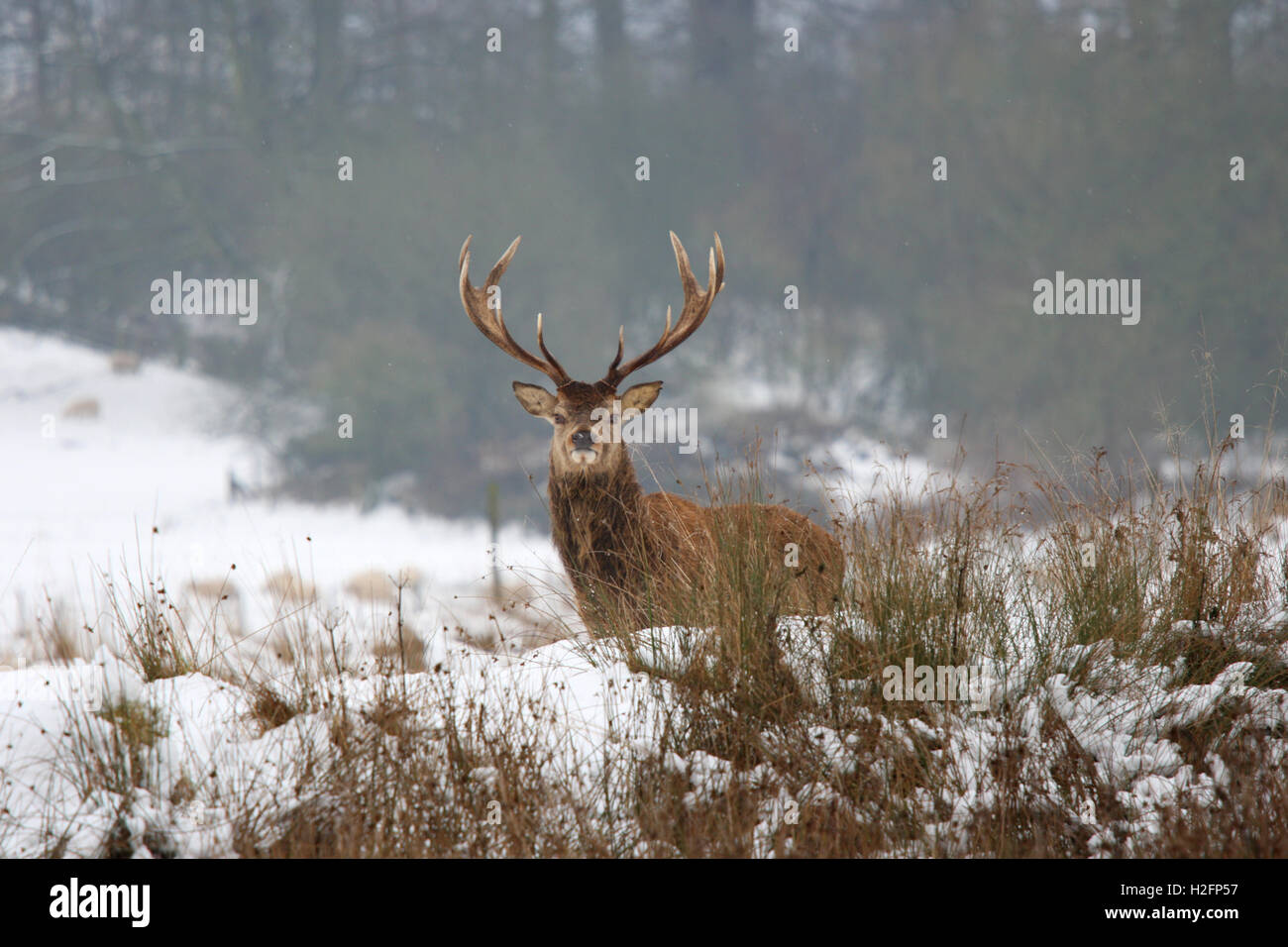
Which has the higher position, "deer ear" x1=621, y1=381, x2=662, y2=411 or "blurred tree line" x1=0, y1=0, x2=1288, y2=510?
"blurred tree line" x1=0, y1=0, x2=1288, y2=510

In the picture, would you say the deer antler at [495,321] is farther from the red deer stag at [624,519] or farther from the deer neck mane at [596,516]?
the deer neck mane at [596,516]

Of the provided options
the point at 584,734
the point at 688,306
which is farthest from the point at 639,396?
the point at 584,734

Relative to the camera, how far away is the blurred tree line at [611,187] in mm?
20188

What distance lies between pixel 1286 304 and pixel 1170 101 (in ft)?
15.3

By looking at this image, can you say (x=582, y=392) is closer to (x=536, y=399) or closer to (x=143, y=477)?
(x=536, y=399)

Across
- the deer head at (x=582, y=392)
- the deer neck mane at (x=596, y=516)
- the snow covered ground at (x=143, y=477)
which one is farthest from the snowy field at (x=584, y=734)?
the snow covered ground at (x=143, y=477)

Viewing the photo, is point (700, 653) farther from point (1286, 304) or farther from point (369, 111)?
point (369, 111)

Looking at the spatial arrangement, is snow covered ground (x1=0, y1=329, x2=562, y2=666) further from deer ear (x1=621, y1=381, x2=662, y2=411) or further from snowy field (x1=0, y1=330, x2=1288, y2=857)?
snowy field (x1=0, y1=330, x2=1288, y2=857)

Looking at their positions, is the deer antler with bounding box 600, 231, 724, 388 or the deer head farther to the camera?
the deer antler with bounding box 600, 231, 724, 388

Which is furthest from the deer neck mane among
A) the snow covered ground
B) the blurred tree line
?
the snow covered ground

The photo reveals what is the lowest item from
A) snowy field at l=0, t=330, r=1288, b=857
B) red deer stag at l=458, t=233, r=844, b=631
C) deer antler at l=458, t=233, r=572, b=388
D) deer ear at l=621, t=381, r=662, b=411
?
snowy field at l=0, t=330, r=1288, b=857

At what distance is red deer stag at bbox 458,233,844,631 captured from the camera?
170 inches

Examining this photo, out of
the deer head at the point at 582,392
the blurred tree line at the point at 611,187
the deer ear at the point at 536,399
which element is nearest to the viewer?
the deer head at the point at 582,392

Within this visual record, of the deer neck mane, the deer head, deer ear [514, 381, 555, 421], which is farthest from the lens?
deer ear [514, 381, 555, 421]
